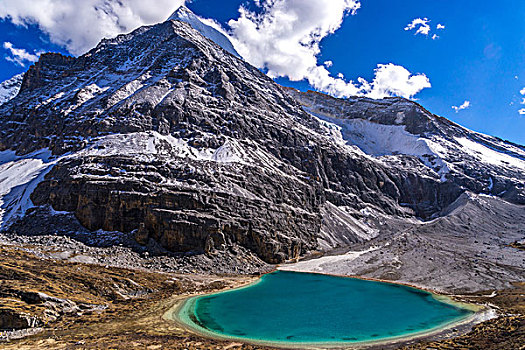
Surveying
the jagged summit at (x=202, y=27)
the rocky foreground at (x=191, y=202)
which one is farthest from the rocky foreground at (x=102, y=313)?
the jagged summit at (x=202, y=27)

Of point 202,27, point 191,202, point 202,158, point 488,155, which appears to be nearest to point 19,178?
point 202,158

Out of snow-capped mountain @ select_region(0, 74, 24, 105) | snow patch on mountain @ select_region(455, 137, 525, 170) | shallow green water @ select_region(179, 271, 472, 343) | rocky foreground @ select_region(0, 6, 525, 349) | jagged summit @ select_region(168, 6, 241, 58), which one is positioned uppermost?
jagged summit @ select_region(168, 6, 241, 58)

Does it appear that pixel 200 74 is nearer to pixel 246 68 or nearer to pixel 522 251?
pixel 246 68

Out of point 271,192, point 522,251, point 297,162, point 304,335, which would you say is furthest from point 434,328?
point 297,162

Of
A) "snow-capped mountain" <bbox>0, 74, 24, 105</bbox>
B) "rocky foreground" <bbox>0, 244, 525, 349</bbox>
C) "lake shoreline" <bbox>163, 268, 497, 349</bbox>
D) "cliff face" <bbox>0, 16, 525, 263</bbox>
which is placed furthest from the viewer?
"snow-capped mountain" <bbox>0, 74, 24, 105</bbox>

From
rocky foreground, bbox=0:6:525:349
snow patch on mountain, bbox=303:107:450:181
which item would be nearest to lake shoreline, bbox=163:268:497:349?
rocky foreground, bbox=0:6:525:349

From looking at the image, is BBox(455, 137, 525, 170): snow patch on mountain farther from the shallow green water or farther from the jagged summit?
the jagged summit

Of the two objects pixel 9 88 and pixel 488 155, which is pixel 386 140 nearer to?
pixel 488 155
